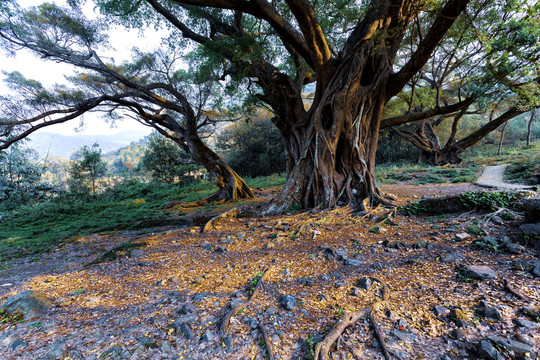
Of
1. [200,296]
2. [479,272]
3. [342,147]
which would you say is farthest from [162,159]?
[479,272]

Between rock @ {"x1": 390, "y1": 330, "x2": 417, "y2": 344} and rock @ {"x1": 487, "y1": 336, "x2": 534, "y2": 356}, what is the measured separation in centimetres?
50

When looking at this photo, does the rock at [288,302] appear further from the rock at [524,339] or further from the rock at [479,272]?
the rock at [479,272]

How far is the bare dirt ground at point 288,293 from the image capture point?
1619 millimetres

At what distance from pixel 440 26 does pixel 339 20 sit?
4233 millimetres

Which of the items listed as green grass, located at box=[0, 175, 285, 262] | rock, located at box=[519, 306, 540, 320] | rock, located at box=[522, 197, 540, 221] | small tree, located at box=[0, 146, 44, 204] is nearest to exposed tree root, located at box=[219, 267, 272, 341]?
rock, located at box=[519, 306, 540, 320]

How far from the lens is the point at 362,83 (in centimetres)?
619

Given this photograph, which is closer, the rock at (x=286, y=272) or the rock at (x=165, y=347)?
the rock at (x=165, y=347)

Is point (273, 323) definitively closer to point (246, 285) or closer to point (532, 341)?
point (246, 285)

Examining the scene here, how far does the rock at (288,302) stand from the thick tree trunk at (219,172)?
23.7ft

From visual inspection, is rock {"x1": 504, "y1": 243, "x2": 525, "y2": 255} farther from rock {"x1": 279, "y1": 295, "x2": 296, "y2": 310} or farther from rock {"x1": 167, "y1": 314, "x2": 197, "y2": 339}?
rock {"x1": 167, "y1": 314, "x2": 197, "y2": 339}

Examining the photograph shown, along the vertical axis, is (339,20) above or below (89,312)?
above

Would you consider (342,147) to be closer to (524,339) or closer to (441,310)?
(441,310)

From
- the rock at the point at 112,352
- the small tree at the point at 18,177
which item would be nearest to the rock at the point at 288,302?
the rock at the point at 112,352

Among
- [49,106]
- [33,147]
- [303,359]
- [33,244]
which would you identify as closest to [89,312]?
[303,359]
